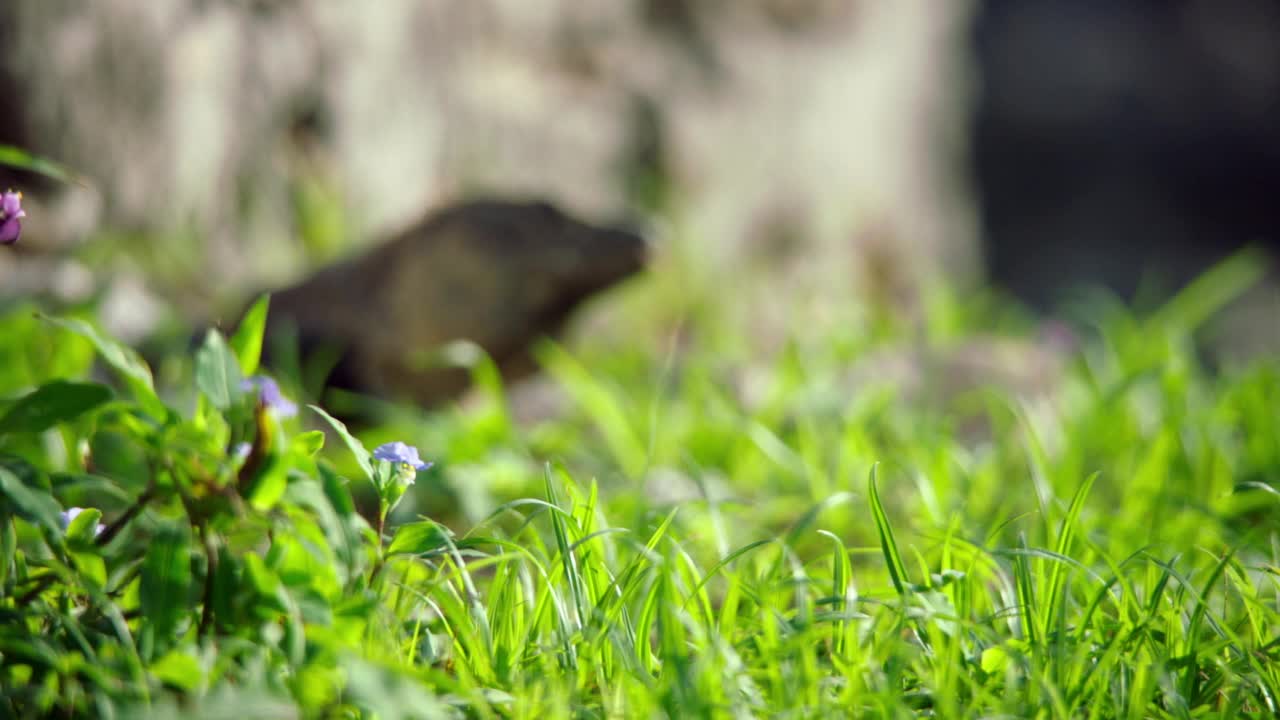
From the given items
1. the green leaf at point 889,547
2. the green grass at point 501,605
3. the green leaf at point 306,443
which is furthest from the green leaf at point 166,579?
the green leaf at point 889,547

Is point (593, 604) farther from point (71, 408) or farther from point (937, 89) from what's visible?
point (937, 89)

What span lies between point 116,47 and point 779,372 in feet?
5.96

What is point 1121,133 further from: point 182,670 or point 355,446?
point 182,670

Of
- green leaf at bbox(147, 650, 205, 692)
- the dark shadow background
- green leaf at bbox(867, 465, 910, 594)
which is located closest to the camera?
green leaf at bbox(147, 650, 205, 692)

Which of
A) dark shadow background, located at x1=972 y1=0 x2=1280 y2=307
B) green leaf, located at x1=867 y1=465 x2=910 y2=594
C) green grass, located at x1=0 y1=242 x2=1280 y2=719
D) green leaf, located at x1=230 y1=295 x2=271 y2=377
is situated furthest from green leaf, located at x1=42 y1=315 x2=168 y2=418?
dark shadow background, located at x1=972 y1=0 x2=1280 y2=307

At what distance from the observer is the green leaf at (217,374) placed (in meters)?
0.96

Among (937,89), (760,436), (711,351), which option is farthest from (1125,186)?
(760,436)

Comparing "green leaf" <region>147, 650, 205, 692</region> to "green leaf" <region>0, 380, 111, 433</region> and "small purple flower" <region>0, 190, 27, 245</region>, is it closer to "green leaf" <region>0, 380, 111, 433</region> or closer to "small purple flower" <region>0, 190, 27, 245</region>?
"green leaf" <region>0, 380, 111, 433</region>

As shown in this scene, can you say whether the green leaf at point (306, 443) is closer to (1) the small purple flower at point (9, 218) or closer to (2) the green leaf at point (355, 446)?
(2) the green leaf at point (355, 446)

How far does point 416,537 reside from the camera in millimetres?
955

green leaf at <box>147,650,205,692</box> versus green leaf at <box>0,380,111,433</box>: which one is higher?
green leaf at <box>0,380,111,433</box>

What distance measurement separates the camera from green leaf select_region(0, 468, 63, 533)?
87cm

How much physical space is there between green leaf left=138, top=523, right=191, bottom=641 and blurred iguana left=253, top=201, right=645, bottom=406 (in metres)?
1.40

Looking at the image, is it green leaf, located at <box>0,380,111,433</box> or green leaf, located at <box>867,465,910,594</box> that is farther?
green leaf, located at <box>867,465,910,594</box>
